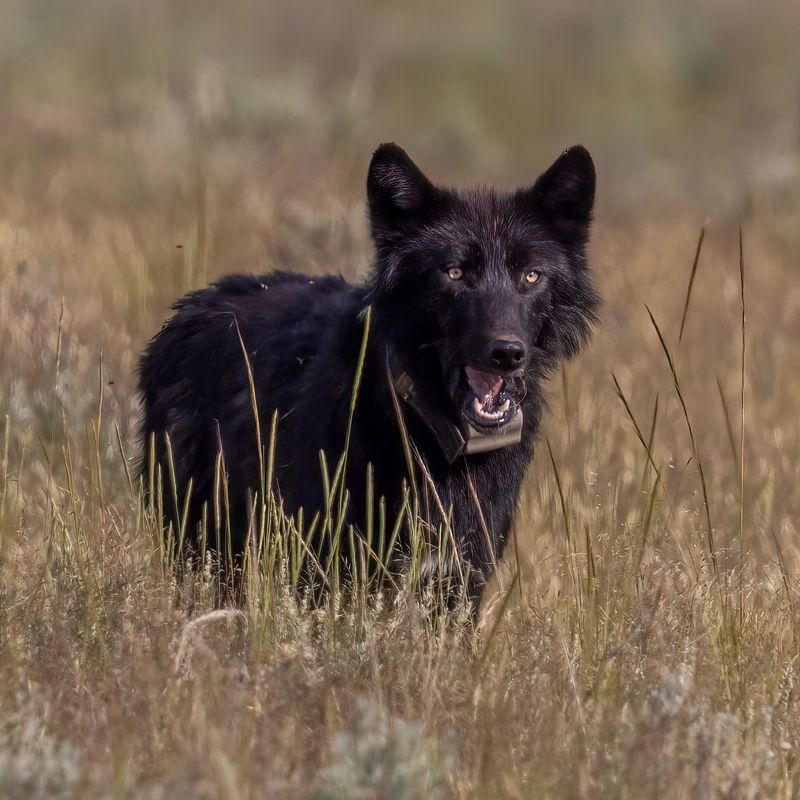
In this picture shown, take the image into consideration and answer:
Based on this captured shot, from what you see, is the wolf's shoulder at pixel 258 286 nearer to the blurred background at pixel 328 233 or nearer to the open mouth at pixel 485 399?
the blurred background at pixel 328 233

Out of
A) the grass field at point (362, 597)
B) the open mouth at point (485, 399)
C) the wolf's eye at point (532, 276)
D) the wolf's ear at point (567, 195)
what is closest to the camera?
the grass field at point (362, 597)

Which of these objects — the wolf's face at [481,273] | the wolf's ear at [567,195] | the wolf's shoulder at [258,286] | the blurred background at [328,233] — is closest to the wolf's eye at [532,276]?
the wolf's face at [481,273]

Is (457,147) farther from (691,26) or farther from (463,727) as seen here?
(691,26)

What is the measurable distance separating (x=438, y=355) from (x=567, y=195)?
0.72 metres

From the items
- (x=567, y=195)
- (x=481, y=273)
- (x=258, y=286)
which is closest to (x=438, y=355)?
(x=481, y=273)

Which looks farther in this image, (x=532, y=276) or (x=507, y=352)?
(x=532, y=276)

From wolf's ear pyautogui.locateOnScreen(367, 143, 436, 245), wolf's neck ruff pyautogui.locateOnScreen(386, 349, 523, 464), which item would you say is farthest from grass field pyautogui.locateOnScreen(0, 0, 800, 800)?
wolf's ear pyautogui.locateOnScreen(367, 143, 436, 245)

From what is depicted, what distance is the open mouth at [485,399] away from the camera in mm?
4105

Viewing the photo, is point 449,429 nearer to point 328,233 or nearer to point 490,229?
point 490,229

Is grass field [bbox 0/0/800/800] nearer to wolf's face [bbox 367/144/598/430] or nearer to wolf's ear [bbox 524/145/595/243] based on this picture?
wolf's face [bbox 367/144/598/430]

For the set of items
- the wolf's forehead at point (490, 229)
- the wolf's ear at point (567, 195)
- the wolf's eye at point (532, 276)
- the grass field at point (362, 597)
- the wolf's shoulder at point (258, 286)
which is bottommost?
the grass field at point (362, 597)

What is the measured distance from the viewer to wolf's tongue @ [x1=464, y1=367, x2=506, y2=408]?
4133mm

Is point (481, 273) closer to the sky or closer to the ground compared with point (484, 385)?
closer to the sky

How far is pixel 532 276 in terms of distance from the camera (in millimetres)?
4250
